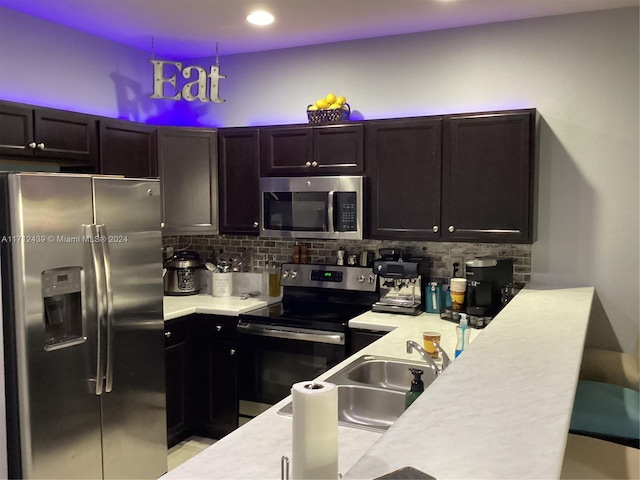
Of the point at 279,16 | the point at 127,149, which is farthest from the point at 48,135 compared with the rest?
the point at 279,16

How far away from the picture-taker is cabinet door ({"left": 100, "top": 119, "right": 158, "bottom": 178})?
3527mm

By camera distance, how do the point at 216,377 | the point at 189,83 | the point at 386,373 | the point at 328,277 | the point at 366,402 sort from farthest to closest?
1. the point at 189,83
2. the point at 328,277
3. the point at 216,377
4. the point at 386,373
5. the point at 366,402

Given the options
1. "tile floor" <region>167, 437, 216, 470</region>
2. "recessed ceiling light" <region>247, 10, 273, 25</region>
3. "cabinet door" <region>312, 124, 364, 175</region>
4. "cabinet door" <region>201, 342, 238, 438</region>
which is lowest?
"tile floor" <region>167, 437, 216, 470</region>

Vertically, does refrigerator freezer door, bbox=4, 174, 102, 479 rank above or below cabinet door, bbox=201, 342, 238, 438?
above

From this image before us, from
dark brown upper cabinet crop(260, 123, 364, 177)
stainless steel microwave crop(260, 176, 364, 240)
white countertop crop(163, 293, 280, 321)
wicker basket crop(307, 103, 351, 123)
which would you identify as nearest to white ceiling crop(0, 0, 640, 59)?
wicker basket crop(307, 103, 351, 123)

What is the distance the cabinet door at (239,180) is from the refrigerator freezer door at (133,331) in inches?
33.7

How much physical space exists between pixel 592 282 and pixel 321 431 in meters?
2.92

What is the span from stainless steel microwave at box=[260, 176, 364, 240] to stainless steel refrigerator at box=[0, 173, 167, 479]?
86 cm

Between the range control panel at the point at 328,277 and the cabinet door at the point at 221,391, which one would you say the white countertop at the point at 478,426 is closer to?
the range control panel at the point at 328,277

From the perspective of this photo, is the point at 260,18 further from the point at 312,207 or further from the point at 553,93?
the point at 553,93

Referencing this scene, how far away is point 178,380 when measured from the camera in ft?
12.0

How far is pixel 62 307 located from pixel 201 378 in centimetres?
130

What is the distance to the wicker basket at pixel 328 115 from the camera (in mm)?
3699

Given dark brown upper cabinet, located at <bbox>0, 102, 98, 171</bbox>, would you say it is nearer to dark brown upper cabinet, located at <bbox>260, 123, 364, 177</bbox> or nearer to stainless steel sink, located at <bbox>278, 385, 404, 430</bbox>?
dark brown upper cabinet, located at <bbox>260, 123, 364, 177</bbox>
